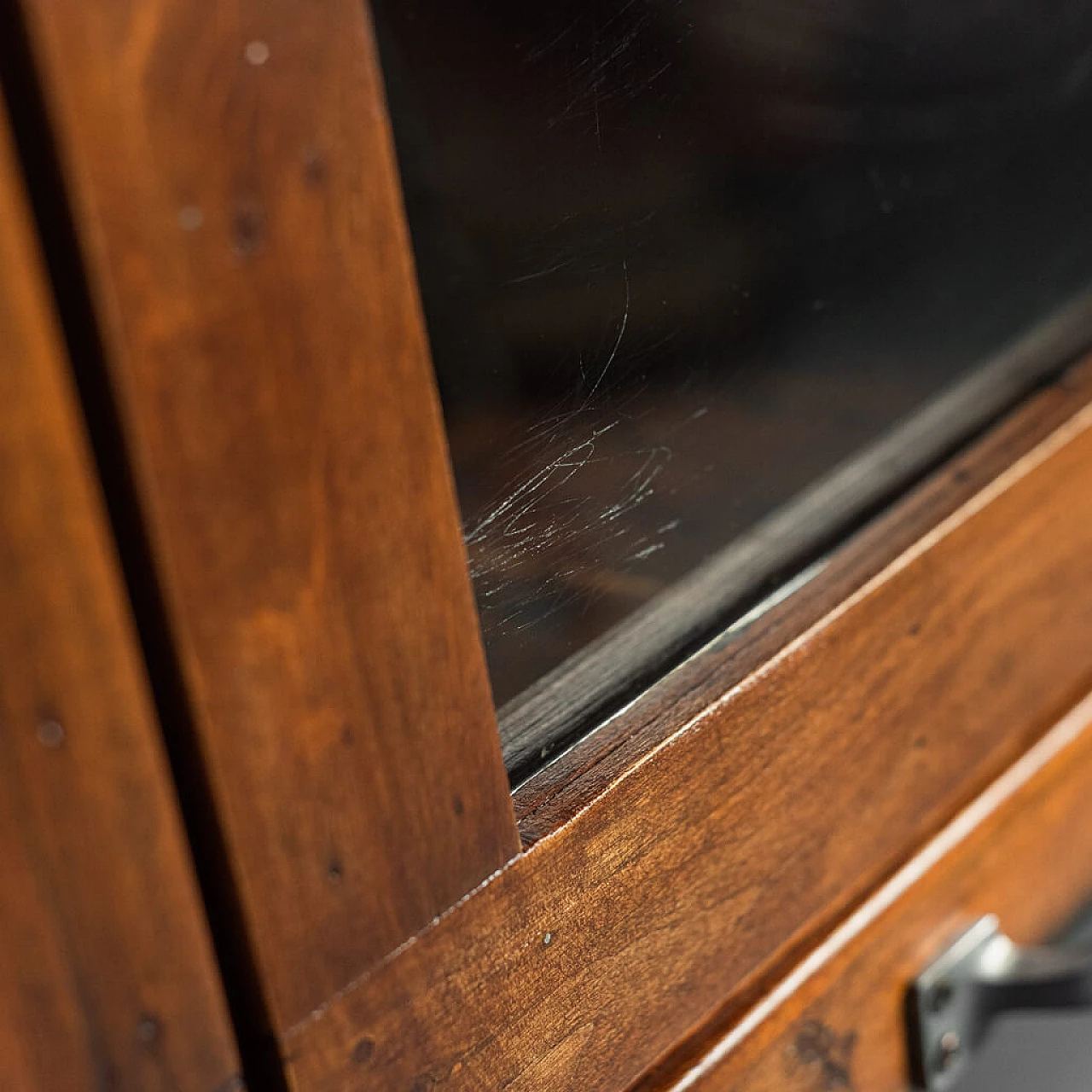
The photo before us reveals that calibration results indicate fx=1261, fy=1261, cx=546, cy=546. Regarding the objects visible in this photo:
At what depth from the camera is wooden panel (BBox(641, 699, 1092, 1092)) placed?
41cm

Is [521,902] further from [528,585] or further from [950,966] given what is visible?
[950,966]

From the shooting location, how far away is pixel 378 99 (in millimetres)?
232

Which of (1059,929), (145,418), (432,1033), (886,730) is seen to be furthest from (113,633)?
(1059,929)

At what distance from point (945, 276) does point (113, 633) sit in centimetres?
34

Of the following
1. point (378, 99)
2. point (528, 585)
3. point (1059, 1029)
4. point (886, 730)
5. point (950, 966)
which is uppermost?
point (378, 99)

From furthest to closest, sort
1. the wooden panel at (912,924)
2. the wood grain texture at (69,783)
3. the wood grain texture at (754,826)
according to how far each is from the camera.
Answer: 1. the wooden panel at (912,924)
2. the wood grain texture at (754,826)
3. the wood grain texture at (69,783)

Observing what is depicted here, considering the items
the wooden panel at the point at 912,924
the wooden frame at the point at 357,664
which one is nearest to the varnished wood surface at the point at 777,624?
the wooden frame at the point at 357,664

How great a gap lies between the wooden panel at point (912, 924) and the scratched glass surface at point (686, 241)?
15 centimetres

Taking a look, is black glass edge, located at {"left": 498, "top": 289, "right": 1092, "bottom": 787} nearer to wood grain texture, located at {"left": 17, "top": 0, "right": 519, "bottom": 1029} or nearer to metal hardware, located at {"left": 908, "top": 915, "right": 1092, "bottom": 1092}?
wood grain texture, located at {"left": 17, "top": 0, "right": 519, "bottom": 1029}

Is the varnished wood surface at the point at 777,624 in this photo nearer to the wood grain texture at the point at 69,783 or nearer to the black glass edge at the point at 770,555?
the black glass edge at the point at 770,555

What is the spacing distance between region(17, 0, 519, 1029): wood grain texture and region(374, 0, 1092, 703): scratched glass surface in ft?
0.11

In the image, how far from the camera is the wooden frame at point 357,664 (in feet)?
0.68

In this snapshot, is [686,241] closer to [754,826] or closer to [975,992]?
[754,826]

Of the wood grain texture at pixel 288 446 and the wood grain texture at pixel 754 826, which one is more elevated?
the wood grain texture at pixel 288 446
